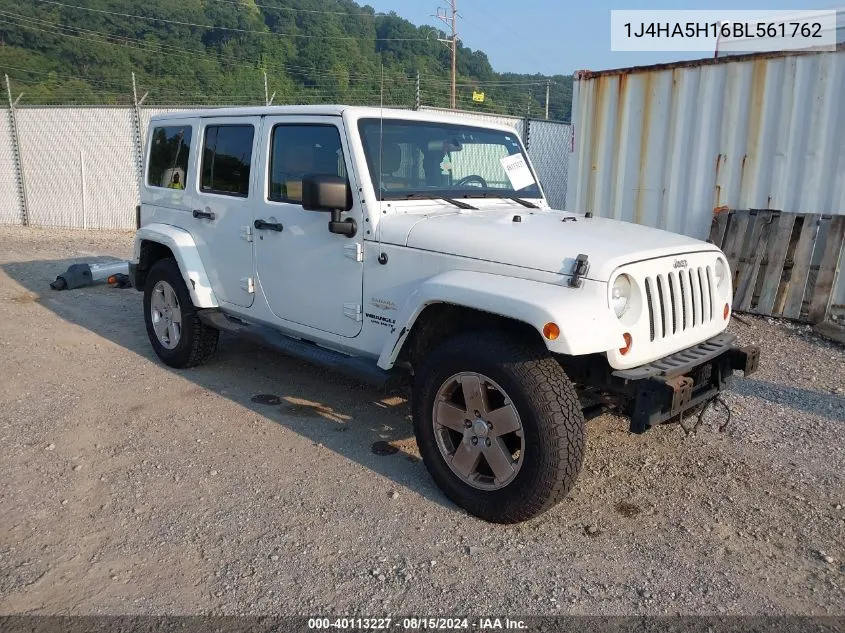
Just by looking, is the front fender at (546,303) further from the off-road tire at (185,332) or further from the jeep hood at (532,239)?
the off-road tire at (185,332)

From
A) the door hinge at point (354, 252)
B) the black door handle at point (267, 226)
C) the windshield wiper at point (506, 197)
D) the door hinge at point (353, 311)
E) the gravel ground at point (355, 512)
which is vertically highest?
the windshield wiper at point (506, 197)

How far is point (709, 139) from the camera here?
750 cm

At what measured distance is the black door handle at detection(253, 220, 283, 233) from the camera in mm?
4535

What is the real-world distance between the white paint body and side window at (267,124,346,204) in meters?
0.07

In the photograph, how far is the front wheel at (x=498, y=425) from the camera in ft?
10.2

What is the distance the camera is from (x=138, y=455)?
4133 millimetres

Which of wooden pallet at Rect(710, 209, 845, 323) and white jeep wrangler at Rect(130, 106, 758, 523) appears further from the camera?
wooden pallet at Rect(710, 209, 845, 323)

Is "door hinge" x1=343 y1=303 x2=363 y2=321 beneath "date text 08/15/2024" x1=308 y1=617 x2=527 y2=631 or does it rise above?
above

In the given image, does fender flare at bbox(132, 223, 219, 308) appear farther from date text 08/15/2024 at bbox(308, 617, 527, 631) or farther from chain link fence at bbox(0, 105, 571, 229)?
chain link fence at bbox(0, 105, 571, 229)

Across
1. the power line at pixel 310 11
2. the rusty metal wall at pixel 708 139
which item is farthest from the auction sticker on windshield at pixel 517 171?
the power line at pixel 310 11

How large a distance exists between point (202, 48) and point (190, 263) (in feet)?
114

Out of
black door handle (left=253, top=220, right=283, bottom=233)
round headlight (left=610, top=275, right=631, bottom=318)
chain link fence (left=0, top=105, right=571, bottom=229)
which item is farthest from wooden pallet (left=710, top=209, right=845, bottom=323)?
chain link fence (left=0, top=105, right=571, bottom=229)

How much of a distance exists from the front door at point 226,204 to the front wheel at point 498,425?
6.57 feet

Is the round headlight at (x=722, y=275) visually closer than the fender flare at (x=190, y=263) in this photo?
Yes
